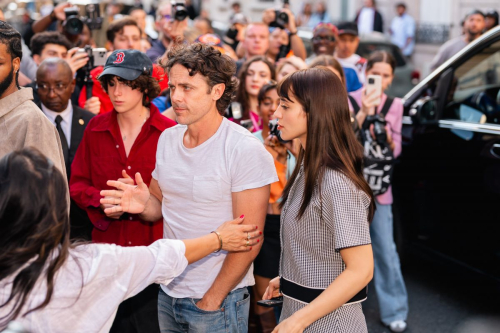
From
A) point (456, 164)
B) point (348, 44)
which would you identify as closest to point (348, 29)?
point (348, 44)

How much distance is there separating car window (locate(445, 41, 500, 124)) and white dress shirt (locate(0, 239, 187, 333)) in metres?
3.27

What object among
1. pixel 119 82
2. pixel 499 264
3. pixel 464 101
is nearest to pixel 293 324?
pixel 119 82

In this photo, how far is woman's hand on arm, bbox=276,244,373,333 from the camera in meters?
2.17

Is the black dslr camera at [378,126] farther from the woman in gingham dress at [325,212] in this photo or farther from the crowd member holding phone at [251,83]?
the woman in gingham dress at [325,212]

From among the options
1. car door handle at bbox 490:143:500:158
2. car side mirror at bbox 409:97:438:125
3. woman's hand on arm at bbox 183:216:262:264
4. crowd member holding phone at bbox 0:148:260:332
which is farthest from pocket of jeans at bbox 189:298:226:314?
car side mirror at bbox 409:97:438:125

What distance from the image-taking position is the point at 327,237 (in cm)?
236

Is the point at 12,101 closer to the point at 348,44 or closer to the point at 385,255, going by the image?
the point at 385,255

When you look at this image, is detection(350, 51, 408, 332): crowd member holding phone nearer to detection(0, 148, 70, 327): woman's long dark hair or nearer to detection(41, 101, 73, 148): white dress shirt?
detection(41, 101, 73, 148): white dress shirt

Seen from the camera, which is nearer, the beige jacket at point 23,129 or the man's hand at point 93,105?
the beige jacket at point 23,129

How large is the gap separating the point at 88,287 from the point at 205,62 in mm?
1212

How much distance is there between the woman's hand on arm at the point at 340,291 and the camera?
217cm

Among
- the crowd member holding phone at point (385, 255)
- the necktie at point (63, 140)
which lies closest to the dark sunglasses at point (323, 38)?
the crowd member holding phone at point (385, 255)

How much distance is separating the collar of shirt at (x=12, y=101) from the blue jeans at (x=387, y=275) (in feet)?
8.67

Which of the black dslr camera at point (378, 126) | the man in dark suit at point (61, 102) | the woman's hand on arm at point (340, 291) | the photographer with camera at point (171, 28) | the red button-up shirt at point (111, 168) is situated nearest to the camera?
the woman's hand on arm at point (340, 291)
